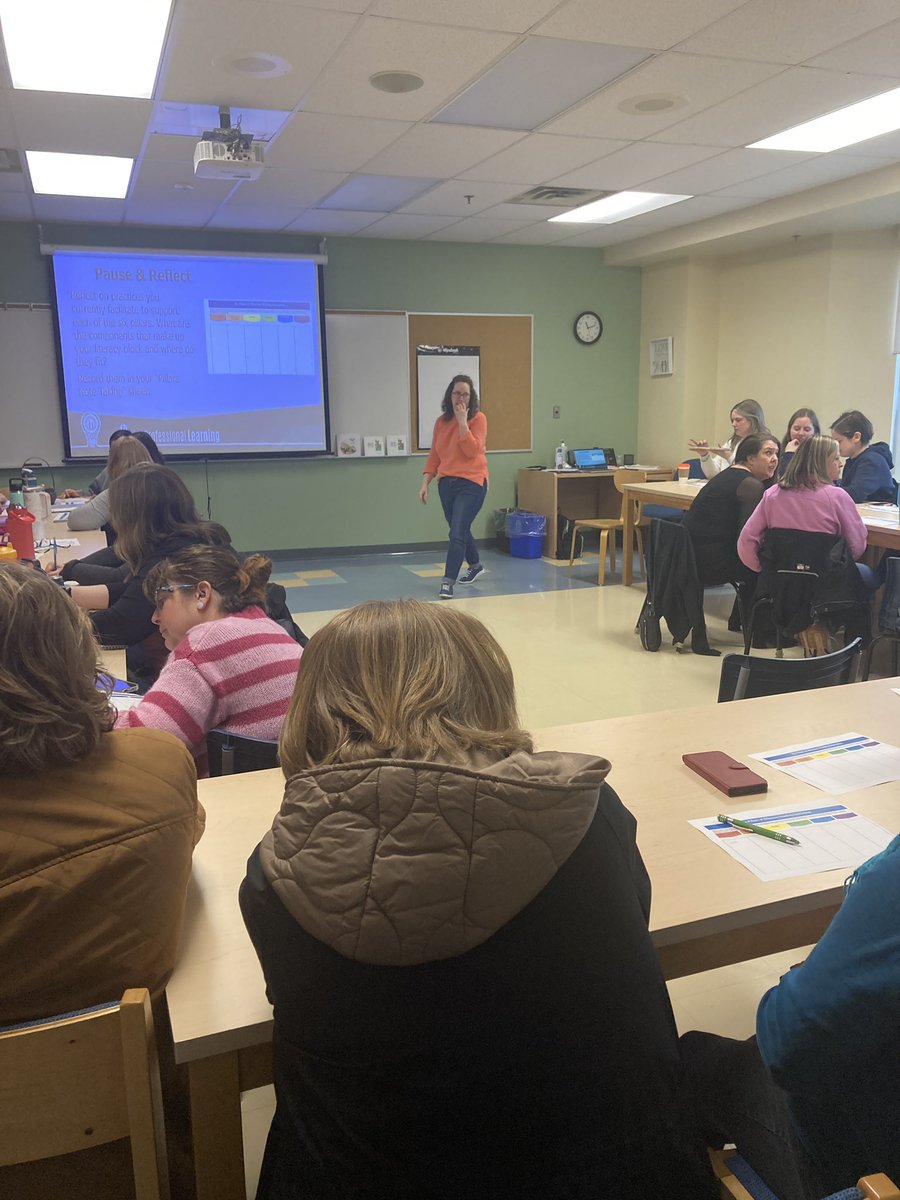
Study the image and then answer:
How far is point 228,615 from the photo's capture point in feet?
6.81

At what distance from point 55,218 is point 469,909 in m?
7.12

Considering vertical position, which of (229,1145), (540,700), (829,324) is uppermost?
(829,324)

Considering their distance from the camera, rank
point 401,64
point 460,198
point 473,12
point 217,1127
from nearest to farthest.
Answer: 1. point 217,1127
2. point 473,12
3. point 401,64
4. point 460,198

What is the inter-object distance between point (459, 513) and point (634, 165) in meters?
2.53

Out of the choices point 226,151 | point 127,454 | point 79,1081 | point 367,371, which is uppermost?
point 226,151

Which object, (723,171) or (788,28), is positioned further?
(723,171)

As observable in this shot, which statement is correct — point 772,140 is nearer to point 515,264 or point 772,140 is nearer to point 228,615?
point 515,264

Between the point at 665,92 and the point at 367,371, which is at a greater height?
the point at 665,92

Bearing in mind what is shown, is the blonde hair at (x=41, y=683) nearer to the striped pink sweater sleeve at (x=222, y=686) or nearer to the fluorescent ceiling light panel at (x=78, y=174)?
the striped pink sweater sleeve at (x=222, y=686)

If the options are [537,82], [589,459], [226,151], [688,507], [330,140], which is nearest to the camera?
[537,82]

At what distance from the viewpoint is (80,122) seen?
4.30 m

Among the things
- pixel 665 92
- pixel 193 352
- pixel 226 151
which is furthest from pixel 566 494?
pixel 226 151

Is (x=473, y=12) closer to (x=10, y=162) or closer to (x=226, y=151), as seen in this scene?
(x=226, y=151)

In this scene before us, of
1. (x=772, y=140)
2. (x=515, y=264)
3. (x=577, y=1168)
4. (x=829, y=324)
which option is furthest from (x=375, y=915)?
(x=515, y=264)
